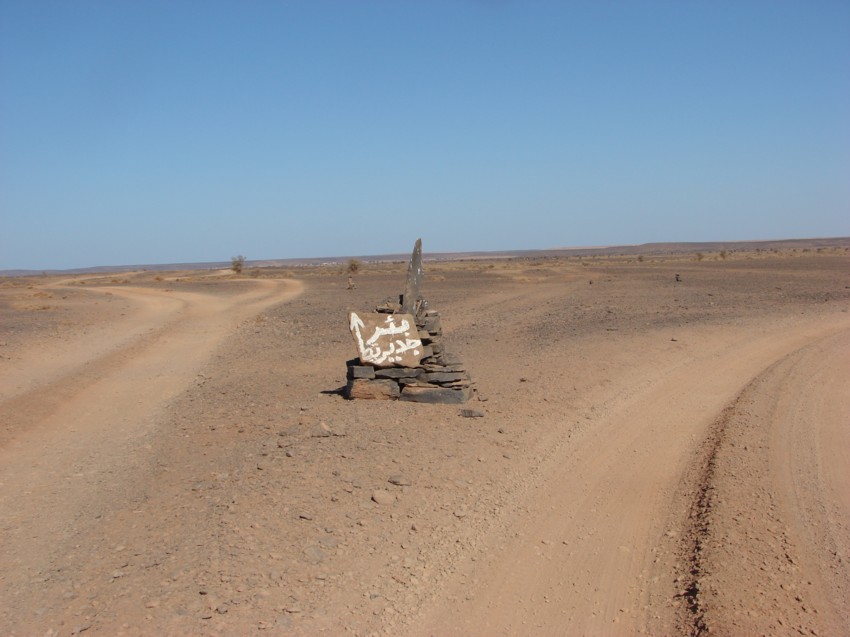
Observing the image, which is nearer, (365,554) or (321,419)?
(365,554)

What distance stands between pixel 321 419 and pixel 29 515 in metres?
4.17

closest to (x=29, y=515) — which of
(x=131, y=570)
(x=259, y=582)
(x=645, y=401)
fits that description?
(x=131, y=570)

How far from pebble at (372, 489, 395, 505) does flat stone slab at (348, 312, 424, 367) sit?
4.20 m

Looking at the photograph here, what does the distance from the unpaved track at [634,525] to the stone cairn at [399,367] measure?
2.35m

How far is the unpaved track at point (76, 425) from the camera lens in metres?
6.80

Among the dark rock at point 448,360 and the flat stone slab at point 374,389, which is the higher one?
the dark rock at point 448,360

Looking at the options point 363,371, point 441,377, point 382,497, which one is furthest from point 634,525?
point 363,371

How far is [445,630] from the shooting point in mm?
5293

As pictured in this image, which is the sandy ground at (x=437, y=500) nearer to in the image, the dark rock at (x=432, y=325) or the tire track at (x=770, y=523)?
the tire track at (x=770, y=523)

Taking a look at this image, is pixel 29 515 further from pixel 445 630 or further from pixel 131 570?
pixel 445 630

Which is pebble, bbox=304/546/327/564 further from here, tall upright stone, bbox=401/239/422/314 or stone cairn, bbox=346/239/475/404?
tall upright stone, bbox=401/239/422/314

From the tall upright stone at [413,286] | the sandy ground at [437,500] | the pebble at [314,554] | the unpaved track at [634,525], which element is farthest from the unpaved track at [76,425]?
the tall upright stone at [413,286]

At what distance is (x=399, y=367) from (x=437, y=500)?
4386 mm

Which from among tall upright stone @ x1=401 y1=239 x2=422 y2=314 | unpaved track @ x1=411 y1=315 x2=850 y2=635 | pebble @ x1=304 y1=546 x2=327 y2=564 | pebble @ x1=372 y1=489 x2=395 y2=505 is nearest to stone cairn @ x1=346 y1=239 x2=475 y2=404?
tall upright stone @ x1=401 y1=239 x2=422 y2=314
